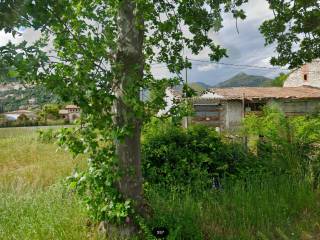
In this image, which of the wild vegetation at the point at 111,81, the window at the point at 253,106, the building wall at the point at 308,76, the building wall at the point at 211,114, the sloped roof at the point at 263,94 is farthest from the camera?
the building wall at the point at 308,76

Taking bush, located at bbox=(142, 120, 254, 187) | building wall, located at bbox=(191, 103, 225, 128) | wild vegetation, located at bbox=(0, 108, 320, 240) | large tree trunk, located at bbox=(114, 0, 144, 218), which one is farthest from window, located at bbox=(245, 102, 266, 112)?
large tree trunk, located at bbox=(114, 0, 144, 218)

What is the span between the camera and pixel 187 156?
629 centimetres

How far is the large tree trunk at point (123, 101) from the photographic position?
11.3 feet

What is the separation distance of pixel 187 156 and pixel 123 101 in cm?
314

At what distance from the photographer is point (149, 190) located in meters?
5.04

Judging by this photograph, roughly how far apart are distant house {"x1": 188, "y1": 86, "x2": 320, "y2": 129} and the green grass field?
17.7 meters

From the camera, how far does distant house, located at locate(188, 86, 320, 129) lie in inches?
923

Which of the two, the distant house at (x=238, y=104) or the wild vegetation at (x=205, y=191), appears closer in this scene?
the wild vegetation at (x=205, y=191)

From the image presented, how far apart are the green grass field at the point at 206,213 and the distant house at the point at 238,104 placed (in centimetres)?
1772

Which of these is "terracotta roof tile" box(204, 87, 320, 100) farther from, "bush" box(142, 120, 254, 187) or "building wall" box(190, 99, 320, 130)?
"bush" box(142, 120, 254, 187)

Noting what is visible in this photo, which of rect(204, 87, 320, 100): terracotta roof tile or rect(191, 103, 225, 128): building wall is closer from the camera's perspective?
rect(191, 103, 225, 128): building wall

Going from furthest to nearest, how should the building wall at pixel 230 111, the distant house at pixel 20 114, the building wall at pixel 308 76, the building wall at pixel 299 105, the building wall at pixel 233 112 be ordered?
the building wall at pixel 308 76, the building wall at pixel 299 105, the building wall at pixel 233 112, the building wall at pixel 230 111, the distant house at pixel 20 114

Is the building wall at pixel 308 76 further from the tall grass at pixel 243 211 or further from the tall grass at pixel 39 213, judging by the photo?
the tall grass at pixel 39 213

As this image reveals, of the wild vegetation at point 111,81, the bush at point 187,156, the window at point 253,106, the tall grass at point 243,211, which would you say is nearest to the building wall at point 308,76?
the window at point 253,106
